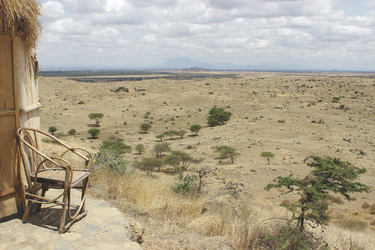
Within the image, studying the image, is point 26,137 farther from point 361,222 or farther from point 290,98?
point 290,98

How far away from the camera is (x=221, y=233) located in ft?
16.1

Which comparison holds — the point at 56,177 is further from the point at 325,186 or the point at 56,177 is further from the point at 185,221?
the point at 325,186

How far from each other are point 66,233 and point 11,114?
172 centimetres

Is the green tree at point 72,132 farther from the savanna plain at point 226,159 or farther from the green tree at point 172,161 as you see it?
the green tree at point 172,161

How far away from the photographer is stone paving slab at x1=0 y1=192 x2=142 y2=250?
3.33 meters

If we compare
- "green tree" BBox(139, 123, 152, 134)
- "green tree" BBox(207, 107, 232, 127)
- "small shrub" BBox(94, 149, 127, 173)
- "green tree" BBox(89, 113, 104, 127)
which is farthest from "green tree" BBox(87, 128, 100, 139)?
"small shrub" BBox(94, 149, 127, 173)

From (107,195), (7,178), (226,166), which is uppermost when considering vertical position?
(7,178)

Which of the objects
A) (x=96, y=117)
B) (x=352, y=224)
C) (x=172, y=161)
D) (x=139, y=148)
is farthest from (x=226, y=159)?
(x=96, y=117)

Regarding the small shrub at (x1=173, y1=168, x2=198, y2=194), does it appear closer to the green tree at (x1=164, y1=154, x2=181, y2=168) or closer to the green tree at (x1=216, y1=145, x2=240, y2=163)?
the green tree at (x1=164, y1=154, x2=181, y2=168)

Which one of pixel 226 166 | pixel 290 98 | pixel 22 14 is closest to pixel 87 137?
pixel 226 166

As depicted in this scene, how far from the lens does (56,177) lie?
376 cm

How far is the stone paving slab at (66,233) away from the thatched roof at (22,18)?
2491 mm

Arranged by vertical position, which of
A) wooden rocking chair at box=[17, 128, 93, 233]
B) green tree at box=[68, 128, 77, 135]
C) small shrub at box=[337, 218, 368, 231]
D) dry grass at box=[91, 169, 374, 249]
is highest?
wooden rocking chair at box=[17, 128, 93, 233]

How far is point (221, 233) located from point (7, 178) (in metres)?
3.40
